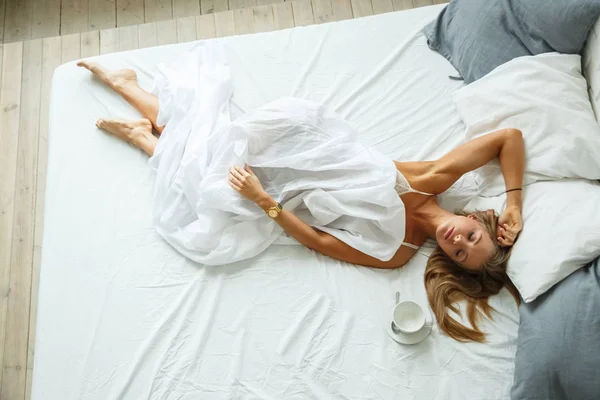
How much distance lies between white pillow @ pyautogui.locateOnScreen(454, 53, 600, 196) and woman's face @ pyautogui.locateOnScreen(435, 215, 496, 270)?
193mm

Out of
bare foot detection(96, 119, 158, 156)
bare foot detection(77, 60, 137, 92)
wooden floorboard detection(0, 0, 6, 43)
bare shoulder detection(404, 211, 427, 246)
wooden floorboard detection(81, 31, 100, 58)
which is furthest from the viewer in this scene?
wooden floorboard detection(0, 0, 6, 43)

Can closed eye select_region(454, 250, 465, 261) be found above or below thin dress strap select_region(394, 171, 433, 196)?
below

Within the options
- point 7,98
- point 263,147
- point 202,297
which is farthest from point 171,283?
point 7,98

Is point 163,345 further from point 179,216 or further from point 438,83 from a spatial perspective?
point 438,83

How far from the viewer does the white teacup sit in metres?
1.77

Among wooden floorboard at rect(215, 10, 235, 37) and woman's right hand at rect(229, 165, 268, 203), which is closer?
woman's right hand at rect(229, 165, 268, 203)

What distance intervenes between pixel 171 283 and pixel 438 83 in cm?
112

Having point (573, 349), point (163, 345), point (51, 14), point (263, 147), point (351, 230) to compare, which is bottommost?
point (573, 349)

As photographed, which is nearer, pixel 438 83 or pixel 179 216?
pixel 179 216

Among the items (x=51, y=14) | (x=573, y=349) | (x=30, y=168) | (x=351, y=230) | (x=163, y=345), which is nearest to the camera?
(x=573, y=349)

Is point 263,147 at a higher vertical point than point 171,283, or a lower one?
higher

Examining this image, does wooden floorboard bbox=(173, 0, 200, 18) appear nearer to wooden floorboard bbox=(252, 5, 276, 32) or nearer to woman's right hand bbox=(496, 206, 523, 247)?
wooden floorboard bbox=(252, 5, 276, 32)

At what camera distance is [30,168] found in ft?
8.28

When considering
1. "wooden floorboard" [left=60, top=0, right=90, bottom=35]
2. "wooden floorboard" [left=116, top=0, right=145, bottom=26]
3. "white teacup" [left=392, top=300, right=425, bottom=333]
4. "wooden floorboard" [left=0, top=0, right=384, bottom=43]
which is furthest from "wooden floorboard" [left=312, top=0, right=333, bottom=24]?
"white teacup" [left=392, top=300, right=425, bottom=333]
